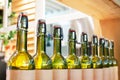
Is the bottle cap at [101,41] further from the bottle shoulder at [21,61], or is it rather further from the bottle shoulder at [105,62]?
the bottle shoulder at [21,61]

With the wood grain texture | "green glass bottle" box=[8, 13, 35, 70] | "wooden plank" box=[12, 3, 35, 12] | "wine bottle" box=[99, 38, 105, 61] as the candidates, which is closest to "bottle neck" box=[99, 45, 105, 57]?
"wine bottle" box=[99, 38, 105, 61]

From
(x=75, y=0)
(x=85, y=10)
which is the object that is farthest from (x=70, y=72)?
(x=85, y=10)

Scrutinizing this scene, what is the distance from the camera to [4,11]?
2965mm

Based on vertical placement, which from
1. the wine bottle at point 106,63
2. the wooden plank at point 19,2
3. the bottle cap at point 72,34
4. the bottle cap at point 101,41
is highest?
the wooden plank at point 19,2

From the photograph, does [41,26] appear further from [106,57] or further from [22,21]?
[106,57]

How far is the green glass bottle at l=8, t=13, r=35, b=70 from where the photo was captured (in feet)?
1.54

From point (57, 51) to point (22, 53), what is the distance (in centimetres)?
11

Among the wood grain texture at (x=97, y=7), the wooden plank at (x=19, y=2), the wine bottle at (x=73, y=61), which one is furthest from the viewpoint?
the wooden plank at (x=19, y=2)

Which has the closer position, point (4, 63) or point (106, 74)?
point (4, 63)

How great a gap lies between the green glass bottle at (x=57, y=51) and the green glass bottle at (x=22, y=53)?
0.27 ft

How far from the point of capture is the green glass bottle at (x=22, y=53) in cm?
47

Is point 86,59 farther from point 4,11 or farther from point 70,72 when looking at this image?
point 4,11

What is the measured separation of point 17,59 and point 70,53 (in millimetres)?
180

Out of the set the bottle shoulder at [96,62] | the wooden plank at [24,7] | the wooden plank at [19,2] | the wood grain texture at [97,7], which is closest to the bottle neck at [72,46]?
the bottle shoulder at [96,62]
